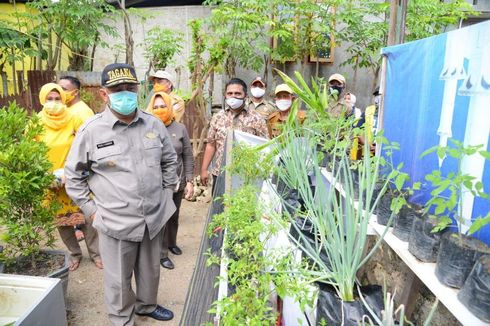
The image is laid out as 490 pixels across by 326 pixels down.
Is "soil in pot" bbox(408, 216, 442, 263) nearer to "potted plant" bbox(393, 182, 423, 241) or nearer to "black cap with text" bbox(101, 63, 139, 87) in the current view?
"potted plant" bbox(393, 182, 423, 241)

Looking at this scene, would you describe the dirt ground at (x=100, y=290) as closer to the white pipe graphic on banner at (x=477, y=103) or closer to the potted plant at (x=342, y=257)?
the potted plant at (x=342, y=257)

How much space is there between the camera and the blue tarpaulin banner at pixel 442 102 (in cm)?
173

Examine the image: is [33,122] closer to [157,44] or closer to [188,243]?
[188,243]

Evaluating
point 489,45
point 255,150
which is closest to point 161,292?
point 255,150

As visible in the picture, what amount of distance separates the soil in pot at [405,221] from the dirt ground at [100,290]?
1826mm

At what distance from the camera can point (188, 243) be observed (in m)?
4.15

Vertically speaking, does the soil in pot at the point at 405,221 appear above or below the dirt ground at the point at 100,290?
above

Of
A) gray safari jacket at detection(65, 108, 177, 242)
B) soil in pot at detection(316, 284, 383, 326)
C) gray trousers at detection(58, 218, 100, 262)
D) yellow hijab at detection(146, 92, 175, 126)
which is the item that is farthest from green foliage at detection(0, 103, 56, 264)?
soil in pot at detection(316, 284, 383, 326)

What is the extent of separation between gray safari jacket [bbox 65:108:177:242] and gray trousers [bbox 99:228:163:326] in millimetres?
110

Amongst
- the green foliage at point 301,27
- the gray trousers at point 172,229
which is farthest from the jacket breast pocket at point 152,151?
the green foliage at point 301,27

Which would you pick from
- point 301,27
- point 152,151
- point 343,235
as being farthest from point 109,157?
point 301,27

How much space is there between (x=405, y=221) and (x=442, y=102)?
739mm

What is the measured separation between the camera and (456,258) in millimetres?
1485

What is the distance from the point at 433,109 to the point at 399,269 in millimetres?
1089
